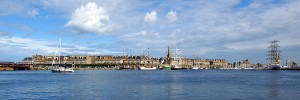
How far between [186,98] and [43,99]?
13936 mm

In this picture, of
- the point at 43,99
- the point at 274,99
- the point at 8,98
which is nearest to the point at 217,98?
the point at 274,99

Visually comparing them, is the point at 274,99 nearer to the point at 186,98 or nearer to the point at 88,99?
the point at 186,98

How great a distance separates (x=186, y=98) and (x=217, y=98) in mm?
3028

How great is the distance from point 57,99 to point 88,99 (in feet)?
10.3

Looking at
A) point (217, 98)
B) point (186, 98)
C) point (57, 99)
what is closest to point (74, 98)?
point (57, 99)

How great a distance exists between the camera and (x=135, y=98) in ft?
126

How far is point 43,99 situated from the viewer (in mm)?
37781

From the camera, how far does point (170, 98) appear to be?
38.5 m

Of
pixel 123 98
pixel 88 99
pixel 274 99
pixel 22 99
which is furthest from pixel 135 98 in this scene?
pixel 274 99

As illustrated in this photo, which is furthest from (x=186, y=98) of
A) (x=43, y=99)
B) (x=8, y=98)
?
(x=8, y=98)

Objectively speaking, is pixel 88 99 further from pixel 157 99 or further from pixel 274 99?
pixel 274 99

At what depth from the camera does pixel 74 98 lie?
3850cm

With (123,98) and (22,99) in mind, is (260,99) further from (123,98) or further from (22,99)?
(22,99)

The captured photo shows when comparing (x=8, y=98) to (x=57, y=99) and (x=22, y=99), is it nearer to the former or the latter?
(x=22, y=99)
